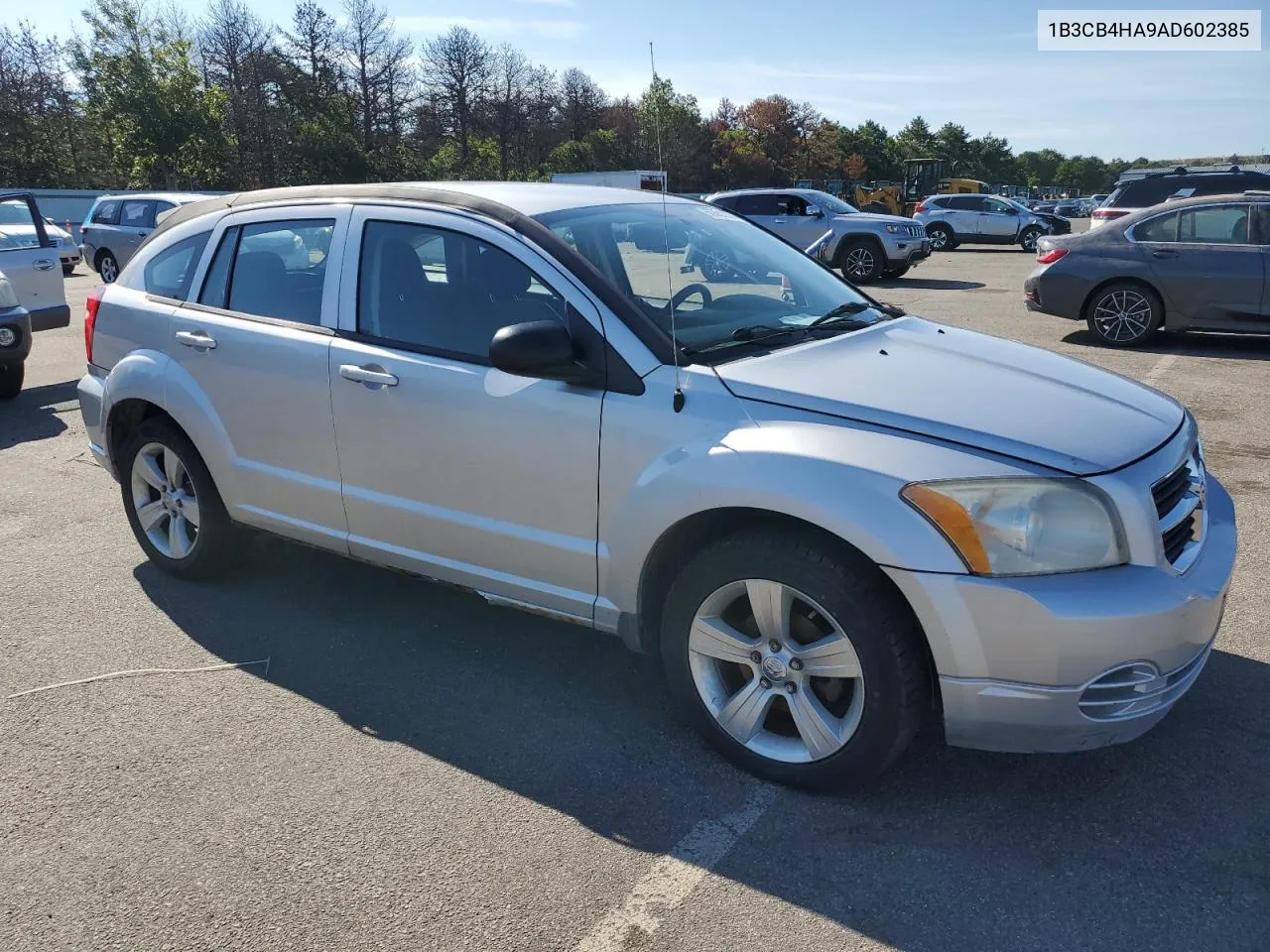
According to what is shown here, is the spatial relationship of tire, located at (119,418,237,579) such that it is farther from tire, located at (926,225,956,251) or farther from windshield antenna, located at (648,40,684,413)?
tire, located at (926,225,956,251)

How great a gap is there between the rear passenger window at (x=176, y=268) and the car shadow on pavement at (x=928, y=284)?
1525cm

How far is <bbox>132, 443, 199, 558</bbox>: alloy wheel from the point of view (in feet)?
15.0

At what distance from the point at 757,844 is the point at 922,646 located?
708 mm

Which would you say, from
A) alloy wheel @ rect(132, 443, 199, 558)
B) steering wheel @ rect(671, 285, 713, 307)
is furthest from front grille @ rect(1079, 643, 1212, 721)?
alloy wheel @ rect(132, 443, 199, 558)

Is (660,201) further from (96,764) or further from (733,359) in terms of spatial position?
(96,764)

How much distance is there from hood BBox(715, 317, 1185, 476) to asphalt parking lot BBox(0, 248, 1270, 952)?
103 centimetres

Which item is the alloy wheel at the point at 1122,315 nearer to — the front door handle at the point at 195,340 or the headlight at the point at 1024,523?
the headlight at the point at 1024,523

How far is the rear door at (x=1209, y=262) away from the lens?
9836 mm

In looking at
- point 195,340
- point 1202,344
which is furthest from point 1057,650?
point 1202,344

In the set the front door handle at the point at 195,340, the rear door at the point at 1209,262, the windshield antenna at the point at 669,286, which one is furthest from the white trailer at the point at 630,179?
the rear door at the point at 1209,262

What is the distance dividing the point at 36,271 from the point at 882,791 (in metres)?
10.2

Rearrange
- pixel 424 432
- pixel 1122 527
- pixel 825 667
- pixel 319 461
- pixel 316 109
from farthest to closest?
pixel 316 109 → pixel 319 461 → pixel 424 432 → pixel 825 667 → pixel 1122 527

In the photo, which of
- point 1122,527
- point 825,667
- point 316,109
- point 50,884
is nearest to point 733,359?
point 825,667

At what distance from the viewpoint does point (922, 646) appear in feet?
9.01
